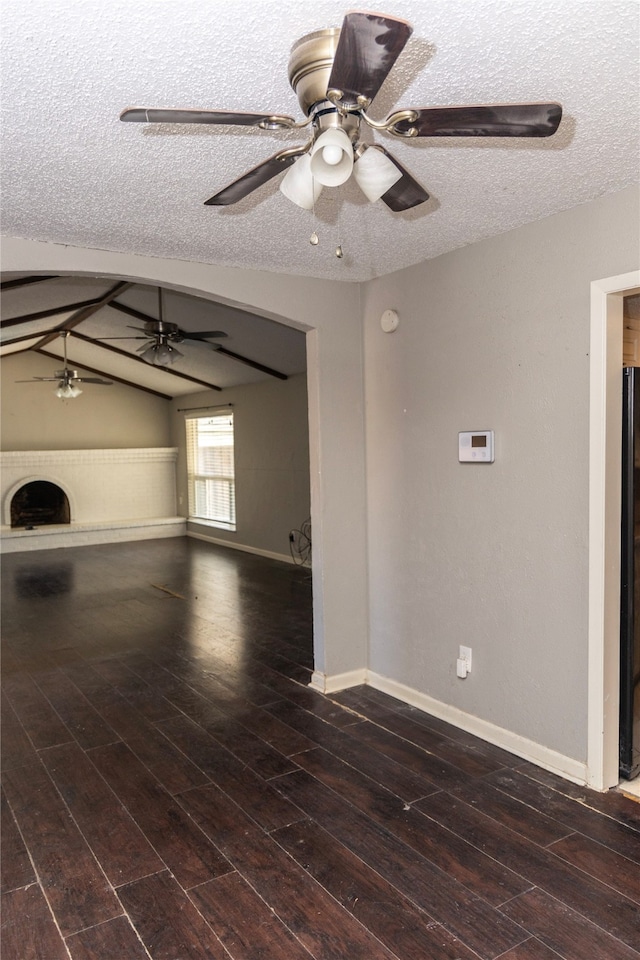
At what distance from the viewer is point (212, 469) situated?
981cm

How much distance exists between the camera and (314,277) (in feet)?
11.5

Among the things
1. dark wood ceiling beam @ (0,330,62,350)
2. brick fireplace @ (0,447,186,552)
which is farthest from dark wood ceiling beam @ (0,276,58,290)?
brick fireplace @ (0,447,186,552)

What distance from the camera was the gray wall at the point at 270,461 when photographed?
7625 millimetres

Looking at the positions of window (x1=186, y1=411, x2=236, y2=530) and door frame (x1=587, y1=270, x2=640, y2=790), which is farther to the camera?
window (x1=186, y1=411, x2=236, y2=530)

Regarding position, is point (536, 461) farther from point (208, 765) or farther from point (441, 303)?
point (208, 765)

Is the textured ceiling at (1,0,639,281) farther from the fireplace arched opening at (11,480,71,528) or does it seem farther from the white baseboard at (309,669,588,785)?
the fireplace arched opening at (11,480,71,528)

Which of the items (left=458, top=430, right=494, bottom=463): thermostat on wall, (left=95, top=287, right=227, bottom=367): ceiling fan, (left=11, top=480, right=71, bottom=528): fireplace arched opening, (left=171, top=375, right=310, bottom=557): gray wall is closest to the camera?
(left=458, top=430, right=494, bottom=463): thermostat on wall

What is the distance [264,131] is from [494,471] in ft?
5.67

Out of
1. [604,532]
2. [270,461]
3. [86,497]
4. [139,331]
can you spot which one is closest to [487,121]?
[604,532]

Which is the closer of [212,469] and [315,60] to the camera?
[315,60]

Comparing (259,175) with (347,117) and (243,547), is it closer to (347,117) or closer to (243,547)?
(347,117)

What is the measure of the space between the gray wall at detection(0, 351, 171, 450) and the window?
2.82 feet

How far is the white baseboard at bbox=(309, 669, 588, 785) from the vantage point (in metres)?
2.63

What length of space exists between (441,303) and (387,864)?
2407mm
